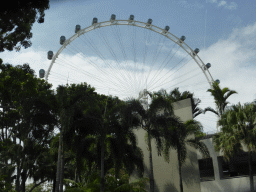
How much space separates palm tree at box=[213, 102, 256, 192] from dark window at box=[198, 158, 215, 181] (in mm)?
4321

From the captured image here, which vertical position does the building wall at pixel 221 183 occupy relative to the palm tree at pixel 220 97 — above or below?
below

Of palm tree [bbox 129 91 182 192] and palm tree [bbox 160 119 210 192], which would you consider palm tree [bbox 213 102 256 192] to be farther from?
palm tree [bbox 129 91 182 192]

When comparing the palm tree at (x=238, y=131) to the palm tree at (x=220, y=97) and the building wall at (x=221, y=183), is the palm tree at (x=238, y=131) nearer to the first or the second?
the building wall at (x=221, y=183)

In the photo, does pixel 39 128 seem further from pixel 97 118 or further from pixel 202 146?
pixel 202 146

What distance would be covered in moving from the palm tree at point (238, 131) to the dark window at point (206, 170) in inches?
170

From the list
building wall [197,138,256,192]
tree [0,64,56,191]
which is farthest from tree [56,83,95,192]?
building wall [197,138,256,192]

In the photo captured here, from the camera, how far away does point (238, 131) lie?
59.2 feet

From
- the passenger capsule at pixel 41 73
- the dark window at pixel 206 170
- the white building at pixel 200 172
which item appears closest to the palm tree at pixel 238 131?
the white building at pixel 200 172

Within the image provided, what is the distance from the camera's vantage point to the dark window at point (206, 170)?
75.1 feet

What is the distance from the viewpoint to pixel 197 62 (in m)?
31.1

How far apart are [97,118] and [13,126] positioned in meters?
7.53

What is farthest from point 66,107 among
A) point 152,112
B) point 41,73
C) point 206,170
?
point 206,170

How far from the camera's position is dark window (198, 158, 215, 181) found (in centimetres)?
2289

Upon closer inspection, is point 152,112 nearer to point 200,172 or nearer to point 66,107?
point 66,107
